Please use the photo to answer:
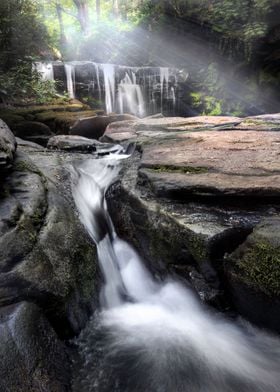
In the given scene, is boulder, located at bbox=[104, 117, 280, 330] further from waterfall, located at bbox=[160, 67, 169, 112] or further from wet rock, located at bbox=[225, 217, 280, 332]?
waterfall, located at bbox=[160, 67, 169, 112]

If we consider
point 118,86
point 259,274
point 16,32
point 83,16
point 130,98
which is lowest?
point 259,274

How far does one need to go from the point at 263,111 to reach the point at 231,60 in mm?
2904

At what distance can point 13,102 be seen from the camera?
35.3 ft

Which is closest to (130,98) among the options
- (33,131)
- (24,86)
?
(24,86)

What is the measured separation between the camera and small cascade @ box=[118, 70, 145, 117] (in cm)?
1447

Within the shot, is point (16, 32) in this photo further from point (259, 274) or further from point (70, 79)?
point (259, 274)

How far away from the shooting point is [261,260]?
8.84 feet

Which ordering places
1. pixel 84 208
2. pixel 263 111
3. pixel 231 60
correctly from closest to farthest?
pixel 84 208 < pixel 263 111 < pixel 231 60

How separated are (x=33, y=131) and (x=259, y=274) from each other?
8.30 metres

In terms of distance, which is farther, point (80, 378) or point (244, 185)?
point (244, 185)

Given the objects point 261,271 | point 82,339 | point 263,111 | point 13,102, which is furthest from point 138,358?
point 263,111

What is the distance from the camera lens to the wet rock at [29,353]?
207 cm

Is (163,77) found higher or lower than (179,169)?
higher

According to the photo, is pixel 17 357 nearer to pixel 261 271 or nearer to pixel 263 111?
pixel 261 271
